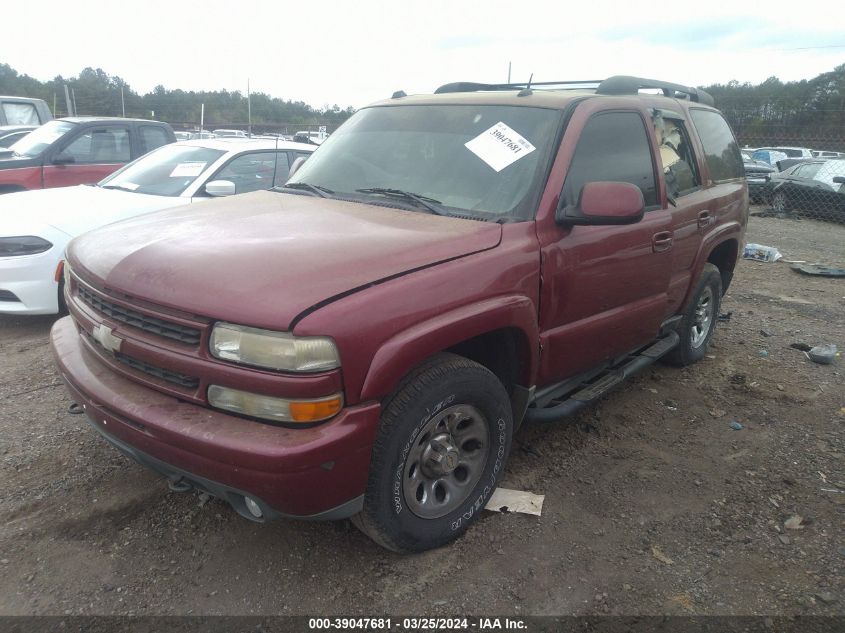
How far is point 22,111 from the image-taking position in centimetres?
1340

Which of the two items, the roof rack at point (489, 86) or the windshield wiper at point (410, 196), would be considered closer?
the windshield wiper at point (410, 196)

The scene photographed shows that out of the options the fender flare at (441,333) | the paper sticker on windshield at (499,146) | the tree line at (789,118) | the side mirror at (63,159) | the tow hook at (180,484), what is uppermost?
the tree line at (789,118)

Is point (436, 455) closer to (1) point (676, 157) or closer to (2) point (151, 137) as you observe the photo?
(1) point (676, 157)

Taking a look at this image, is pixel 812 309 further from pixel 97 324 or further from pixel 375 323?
pixel 97 324

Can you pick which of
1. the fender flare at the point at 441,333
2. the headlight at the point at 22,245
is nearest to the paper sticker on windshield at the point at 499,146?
the fender flare at the point at 441,333

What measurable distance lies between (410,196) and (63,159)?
6105 millimetres

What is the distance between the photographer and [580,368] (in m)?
3.33

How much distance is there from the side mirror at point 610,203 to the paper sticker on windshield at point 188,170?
161 inches

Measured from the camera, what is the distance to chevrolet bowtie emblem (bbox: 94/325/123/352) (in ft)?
7.70

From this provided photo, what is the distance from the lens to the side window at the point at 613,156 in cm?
307

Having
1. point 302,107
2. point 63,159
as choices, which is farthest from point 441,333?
point 302,107

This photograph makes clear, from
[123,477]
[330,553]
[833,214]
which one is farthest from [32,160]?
[833,214]

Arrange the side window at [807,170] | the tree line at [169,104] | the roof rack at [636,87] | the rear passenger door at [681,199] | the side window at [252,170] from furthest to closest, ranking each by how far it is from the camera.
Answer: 1. the tree line at [169,104]
2. the side window at [807,170]
3. the side window at [252,170]
4. the rear passenger door at [681,199]
5. the roof rack at [636,87]

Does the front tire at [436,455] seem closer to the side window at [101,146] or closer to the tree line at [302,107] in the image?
the side window at [101,146]
